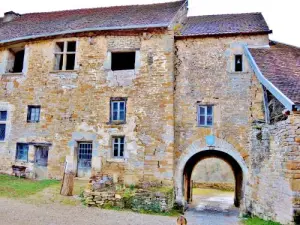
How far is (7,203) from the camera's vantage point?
29.2 feet

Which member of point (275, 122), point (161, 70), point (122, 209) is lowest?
point (122, 209)

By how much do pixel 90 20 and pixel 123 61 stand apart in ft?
8.51

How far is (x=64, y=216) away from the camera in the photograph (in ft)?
26.5

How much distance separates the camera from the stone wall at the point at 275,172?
25.1 feet

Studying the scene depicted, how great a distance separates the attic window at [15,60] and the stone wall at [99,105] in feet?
2.51

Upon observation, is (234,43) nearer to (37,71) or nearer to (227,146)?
(227,146)

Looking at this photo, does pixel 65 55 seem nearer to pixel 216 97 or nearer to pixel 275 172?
pixel 216 97

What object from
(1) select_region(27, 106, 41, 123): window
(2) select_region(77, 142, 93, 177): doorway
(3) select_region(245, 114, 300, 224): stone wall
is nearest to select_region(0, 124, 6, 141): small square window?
(1) select_region(27, 106, 41, 123): window

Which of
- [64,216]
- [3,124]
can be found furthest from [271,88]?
[3,124]

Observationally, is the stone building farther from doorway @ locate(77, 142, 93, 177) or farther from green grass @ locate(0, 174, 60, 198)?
green grass @ locate(0, 174, 60, 198)

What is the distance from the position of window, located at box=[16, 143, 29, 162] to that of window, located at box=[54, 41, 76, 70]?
12.6ft

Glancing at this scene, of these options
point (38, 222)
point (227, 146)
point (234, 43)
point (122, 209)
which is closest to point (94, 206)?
point (122, 209)

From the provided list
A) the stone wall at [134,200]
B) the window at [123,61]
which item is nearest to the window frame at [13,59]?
the window at [123,61]

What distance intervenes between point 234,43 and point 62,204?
8938 millimetres
